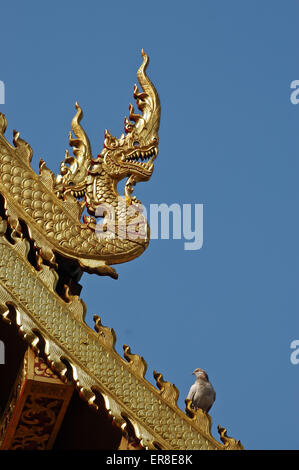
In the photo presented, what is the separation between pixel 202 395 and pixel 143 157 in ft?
5.57

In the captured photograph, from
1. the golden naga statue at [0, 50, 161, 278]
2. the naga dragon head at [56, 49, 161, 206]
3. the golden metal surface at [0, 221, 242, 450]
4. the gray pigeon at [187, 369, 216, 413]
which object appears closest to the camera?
the golden metal surface at [0, 221, 242, 450]

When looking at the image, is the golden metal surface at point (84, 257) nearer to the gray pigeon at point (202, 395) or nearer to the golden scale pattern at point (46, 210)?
the golden scale pattern at point (46, 210)

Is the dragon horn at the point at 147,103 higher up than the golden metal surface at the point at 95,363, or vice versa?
the dragon horn at the point at 147,103

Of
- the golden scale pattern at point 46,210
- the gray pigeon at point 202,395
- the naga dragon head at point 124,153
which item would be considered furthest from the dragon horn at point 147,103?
the gray pigeon at point 202,395

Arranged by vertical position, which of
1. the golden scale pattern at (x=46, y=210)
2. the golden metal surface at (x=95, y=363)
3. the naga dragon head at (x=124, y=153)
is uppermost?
the naga dragon head at (x=124, y=153)

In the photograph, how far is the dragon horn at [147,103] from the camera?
28.0 ft

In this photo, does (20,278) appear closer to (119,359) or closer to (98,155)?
(119,359)

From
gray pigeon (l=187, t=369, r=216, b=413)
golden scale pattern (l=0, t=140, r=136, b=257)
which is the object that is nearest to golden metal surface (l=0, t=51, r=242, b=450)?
golden scale pattern (l=0, t=140, r=136, b=257)

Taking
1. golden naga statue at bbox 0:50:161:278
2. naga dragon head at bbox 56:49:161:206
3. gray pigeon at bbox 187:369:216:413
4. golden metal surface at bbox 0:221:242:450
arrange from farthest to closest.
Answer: naga dragon head at bbox 56:49:161:206
golden naga statue at bbox 0:50:161:278
gray pigeon at bbox 187:369:216:413
golden metal surface at bbox 0:221:242:450

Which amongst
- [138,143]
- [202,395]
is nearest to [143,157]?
[138,143]

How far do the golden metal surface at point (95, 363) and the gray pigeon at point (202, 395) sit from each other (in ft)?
0.71

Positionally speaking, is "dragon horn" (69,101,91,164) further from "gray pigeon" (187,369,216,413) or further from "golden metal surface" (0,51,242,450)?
"gray pigeon" (187,369,216,413)

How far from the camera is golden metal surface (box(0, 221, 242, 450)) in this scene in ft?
23.3

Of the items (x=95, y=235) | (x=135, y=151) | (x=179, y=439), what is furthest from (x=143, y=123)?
(x=179, y=439)
